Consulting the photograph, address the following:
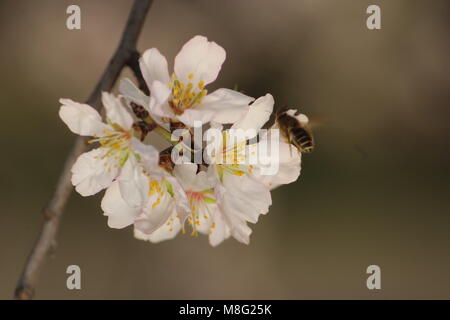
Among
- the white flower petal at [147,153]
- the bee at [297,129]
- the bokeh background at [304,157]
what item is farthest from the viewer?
the bokeh background at [304,157]

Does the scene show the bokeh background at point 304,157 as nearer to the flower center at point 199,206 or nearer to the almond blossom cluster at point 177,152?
the flower center at point 199,206

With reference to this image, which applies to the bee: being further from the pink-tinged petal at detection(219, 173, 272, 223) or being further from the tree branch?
the tree branch

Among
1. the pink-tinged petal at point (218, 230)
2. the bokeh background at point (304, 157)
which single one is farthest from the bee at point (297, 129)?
the bokeh background at point (304, 157)

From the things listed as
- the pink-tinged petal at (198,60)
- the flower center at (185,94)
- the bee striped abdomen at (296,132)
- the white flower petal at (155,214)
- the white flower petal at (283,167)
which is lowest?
the white flower petal at (155,214)

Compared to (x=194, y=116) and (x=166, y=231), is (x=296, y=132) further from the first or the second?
(x=166, y=231)

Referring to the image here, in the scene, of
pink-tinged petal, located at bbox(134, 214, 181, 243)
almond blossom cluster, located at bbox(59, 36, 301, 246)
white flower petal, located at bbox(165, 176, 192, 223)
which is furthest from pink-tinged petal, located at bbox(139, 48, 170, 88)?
pink-tinged petal, located at bbox(134, 214, 181, 243)

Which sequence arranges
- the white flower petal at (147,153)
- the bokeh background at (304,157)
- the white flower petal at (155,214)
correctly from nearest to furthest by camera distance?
the white flower petal at (147,153) → the white flower petal at (155,214) → the bokeh background at (304,157)

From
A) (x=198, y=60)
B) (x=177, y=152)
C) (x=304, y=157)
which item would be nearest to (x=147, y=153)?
(x=177, y=152)
